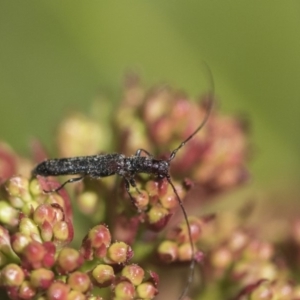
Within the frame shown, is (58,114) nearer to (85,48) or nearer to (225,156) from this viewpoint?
(85,48)

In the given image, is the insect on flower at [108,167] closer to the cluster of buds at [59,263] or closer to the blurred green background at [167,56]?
the cluster of buds at [59,263]

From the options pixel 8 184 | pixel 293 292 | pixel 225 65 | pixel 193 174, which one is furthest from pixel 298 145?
pixel 8 184

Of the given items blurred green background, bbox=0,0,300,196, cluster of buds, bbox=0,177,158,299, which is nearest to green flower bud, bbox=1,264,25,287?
cluster of buds, bbox=0,177,158,299

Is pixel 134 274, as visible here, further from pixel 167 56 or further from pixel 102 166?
pixel 167 56

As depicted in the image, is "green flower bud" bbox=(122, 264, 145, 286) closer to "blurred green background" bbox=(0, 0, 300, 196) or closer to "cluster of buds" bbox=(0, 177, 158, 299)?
"cluster of buds" bbox=(0, 177, 158, 299)

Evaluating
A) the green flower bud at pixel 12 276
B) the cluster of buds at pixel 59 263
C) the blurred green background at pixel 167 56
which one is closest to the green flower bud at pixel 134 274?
the cluster of buds at pixel 59 263

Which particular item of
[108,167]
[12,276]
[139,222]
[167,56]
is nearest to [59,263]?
[12,276]
